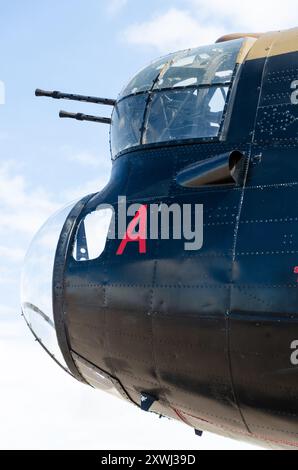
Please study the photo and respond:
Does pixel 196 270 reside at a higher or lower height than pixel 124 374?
higher

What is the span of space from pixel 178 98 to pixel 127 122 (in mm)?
980

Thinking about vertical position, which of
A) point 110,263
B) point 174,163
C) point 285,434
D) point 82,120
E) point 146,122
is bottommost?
point 285,434

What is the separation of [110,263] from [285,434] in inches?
119

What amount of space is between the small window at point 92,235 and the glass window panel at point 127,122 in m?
1.12

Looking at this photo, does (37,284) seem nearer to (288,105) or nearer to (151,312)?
(151,312)

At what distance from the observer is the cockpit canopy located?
33.3 feet

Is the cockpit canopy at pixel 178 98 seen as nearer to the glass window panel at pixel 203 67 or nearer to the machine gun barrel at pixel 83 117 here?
the glass window panel at pixel 203 67

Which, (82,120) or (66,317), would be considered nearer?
(66,317)

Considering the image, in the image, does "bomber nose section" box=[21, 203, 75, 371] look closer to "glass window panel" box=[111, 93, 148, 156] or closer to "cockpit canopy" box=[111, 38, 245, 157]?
"glass window panel" box=[111, 93, 148, 156]

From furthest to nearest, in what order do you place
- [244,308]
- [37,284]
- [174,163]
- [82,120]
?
1. [82,120]
2. [37,284]
3. [174,163]
4. [244,308]

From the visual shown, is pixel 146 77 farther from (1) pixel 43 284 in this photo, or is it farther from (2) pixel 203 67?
(1) pixel 43 284

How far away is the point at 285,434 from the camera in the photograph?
938 cm

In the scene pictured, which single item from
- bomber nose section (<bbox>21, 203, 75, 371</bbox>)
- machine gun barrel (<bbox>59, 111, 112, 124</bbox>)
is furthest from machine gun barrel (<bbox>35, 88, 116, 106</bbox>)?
bomber nose section (<bbox>21, 203, 75, 371</bbox>)

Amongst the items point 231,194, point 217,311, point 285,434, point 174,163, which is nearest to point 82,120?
point 174,163
